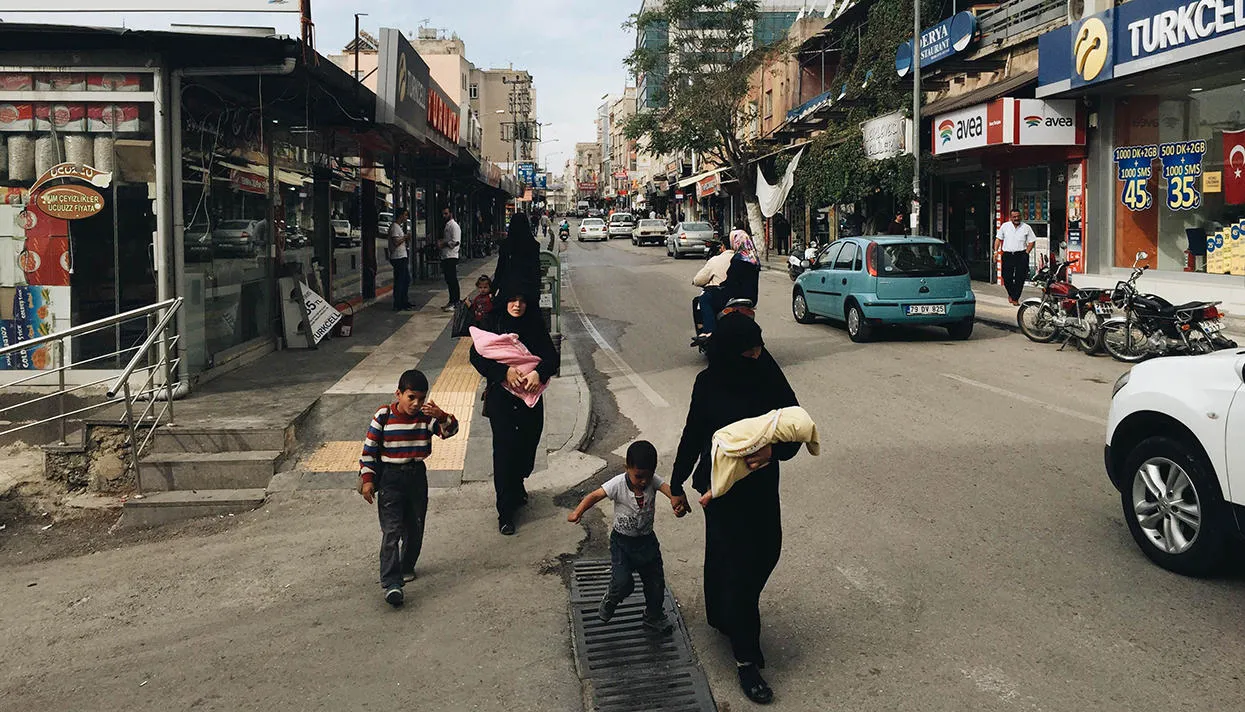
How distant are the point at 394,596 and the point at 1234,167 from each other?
16.6 m

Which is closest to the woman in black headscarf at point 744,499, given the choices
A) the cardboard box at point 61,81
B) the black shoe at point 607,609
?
the black shoe at point 607,609

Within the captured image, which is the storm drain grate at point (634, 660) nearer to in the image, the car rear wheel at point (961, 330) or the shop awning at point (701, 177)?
the car rear wheel at point (961, 330)

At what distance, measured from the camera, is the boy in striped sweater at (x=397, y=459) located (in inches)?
212

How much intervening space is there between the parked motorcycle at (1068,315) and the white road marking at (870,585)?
9259mm

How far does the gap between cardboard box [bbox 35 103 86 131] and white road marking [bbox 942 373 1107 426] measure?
958 centimetres

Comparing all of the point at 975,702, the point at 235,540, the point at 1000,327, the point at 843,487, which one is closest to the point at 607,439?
the point at 843,487

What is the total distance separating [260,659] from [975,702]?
126 inches

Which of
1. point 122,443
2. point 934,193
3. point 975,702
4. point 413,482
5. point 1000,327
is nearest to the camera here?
point 975,702

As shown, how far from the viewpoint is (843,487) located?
727 centimetres

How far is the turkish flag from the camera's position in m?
16.3

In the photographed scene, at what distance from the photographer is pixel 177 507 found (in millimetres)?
7453

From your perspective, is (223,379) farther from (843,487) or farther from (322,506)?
(843,487)

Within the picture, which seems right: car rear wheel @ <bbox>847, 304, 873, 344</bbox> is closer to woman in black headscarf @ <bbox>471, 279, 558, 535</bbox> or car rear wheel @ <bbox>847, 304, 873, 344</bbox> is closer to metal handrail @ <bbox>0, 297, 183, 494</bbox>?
woman in black headscarf @ <bbox>471, 279, 558, 535</bbox>

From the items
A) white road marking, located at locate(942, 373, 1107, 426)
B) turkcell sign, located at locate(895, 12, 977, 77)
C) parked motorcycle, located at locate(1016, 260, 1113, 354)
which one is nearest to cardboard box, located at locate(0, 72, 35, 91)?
white road marking, located at locate(942, 373, 1107, 426)
